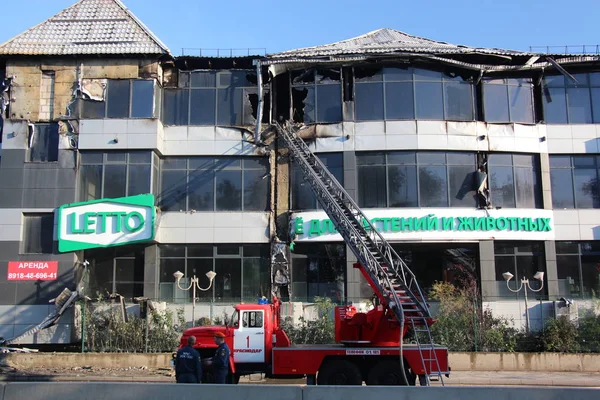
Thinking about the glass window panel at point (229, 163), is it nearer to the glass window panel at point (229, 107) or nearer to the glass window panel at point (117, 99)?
the glass window panel at point (229, 107)

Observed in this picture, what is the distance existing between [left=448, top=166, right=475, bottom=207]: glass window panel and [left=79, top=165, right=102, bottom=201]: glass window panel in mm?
14927

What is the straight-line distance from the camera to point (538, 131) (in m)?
26.6

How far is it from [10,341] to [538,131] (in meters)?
23.5

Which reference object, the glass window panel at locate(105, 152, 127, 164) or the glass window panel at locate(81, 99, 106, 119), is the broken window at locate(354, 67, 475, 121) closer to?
the glass window panel at locate(105, 152, 127, 164)

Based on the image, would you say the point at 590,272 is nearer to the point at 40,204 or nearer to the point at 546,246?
the point at 546,246

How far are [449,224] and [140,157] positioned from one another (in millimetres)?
13367

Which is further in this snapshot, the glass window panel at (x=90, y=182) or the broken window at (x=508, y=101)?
the broken window at (x=508, y=101)

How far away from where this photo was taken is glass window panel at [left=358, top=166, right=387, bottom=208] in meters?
25.8

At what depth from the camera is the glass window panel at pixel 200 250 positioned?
26.2 metres

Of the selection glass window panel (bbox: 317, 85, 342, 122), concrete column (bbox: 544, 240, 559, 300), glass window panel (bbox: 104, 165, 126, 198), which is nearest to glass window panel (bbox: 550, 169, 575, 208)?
concrete column (bbox: 544, 240, 559, 300)

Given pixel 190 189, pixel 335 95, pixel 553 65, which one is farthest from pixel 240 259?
pixel 553 65

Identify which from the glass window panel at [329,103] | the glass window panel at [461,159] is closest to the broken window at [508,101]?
the glass window panel at [461,159]

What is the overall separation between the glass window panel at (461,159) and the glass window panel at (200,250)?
10.9 metres

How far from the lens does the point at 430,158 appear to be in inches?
1017
